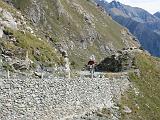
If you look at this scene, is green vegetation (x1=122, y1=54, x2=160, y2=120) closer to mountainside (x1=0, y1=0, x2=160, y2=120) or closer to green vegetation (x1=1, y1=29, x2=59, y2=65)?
mountainside (x1=0, y1=0, x2=160, y2=120)

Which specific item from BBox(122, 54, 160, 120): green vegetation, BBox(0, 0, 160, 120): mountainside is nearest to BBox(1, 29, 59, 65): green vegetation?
BBox(0, 0, 160, 120): mountainside

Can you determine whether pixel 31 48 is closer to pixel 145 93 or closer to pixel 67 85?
pixel 145 93

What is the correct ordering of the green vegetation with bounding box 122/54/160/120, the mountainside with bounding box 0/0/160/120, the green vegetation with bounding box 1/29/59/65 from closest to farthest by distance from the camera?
the mountainside with bounding box 0/0/160/120 < the green vegetation with bounding box 122/54/160/120 < the green vegetation with bounding box 1/29/59/65

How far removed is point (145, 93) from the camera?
69.2 m

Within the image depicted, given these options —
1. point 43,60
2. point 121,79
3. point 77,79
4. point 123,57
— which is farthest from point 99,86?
point 123,57

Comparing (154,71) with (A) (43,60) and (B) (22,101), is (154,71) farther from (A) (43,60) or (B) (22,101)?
(B) (22,101)

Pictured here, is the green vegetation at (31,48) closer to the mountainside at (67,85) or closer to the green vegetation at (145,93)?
the mountainside at (67,85)

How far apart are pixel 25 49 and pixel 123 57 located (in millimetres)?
15489

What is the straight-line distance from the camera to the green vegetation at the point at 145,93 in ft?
207

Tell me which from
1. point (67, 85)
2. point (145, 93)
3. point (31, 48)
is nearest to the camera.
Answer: point (67, 85)

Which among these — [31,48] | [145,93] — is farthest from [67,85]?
[31,48]

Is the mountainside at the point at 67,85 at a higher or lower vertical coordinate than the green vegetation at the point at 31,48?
lower

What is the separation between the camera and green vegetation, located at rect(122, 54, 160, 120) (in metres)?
63.2

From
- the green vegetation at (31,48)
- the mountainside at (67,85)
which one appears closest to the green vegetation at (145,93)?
the mountainside at (67,85)
